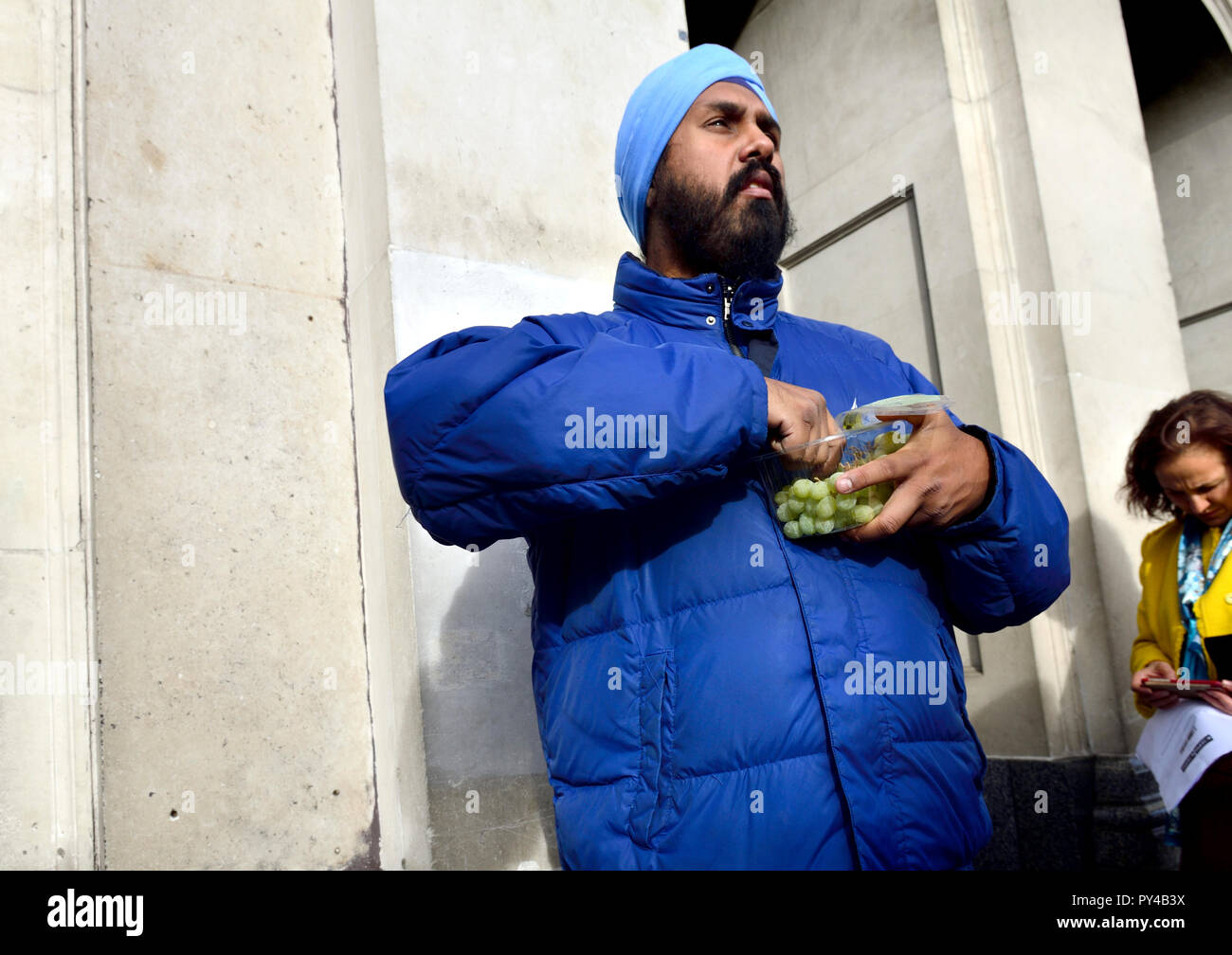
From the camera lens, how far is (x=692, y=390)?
1.34m

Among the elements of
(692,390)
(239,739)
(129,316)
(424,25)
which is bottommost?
(239,739)

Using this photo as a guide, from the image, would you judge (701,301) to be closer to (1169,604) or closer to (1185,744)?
(1185,744)

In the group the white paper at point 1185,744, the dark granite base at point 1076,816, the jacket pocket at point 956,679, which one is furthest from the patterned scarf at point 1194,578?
the jacket pocket at point 956,679

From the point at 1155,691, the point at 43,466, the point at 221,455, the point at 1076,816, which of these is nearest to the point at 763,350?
the point at 221,455

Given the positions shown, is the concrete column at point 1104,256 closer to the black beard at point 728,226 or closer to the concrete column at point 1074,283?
the concrete column at point 1074,283

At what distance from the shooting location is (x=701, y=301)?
5.67 ft

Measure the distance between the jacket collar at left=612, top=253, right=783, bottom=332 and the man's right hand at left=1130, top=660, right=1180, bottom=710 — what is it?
1.92 meters

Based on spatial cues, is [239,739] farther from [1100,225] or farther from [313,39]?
[1100,225]

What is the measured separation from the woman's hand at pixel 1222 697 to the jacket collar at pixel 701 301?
180 cm

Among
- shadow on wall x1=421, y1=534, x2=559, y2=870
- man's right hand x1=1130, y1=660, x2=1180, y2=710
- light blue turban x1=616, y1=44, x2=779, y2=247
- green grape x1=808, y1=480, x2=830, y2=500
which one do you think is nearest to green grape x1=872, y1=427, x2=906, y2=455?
green grape x1=808, y1=480, x2=830, y2=500

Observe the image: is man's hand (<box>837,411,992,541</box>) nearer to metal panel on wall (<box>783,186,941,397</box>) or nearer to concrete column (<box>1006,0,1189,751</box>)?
concrete column (<box>1006,0,1189,751</box>)

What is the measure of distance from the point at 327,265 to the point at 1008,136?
3152 millimetres

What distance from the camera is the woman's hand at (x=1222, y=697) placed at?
257 cm
